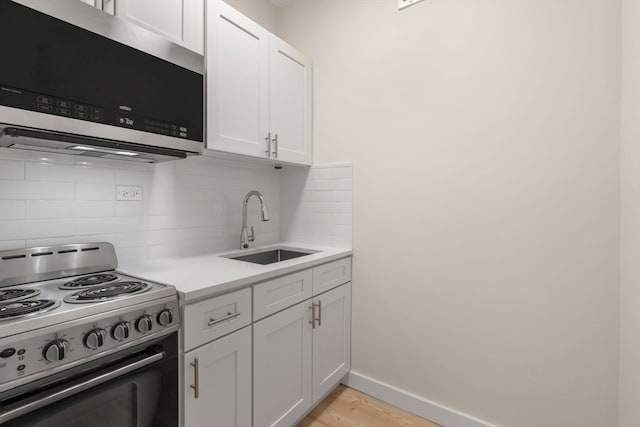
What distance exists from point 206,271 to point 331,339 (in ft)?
3.10

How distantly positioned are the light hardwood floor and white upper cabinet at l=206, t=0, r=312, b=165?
5.17 feet

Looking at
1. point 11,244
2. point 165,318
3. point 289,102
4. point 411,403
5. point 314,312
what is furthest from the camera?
point 289,102

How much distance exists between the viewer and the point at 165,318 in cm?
106

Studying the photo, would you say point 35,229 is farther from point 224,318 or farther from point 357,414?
point 357,414

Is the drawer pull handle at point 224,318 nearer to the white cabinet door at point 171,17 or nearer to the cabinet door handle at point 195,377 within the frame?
the cabinet door handle at point 195,377

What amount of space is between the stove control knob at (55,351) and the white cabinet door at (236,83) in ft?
3.34

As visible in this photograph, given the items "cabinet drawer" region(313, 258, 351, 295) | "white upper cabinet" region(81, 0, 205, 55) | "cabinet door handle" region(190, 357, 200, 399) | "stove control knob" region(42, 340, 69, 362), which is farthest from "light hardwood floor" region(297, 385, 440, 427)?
"white upper cabinet" region(81, 0, 205, 55)

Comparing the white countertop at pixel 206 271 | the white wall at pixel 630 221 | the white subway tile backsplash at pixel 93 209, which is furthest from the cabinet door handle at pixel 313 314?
the white wall at pixel 630 221

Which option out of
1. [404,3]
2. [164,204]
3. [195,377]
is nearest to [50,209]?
[164,204]

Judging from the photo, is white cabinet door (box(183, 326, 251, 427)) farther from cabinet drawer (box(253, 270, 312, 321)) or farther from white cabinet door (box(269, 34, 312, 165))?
white cabinet door (box(269, 34, 312, 165))

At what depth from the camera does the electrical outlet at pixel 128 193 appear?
1529 mm

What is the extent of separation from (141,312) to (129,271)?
49 cm

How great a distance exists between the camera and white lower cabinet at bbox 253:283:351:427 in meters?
1.43

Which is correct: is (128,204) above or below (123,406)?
above
